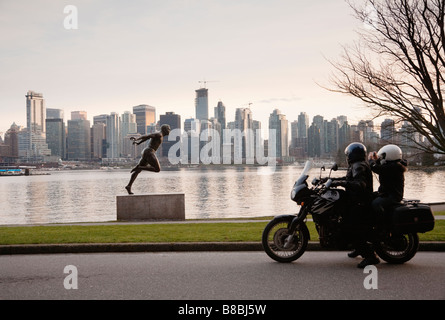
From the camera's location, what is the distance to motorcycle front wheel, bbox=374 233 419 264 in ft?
23.5

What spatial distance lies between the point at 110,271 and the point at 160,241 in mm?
2287

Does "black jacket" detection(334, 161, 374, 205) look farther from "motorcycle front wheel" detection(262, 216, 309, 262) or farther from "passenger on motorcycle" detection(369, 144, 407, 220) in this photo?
"motorcycle front wheel" detection(262, 216, 309, 262)

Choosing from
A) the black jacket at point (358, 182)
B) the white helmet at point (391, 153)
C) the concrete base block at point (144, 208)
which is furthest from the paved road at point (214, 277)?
the concrete base block at point (144, 208)

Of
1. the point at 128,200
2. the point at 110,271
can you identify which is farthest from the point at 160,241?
the point at 128,200

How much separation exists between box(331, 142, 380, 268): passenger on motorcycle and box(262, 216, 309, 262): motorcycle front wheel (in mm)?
772

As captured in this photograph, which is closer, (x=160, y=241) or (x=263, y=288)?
(x=263, y=288)

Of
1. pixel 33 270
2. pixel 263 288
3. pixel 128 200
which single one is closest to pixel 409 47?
pixel 128 200

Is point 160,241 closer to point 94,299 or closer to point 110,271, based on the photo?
point 110,271

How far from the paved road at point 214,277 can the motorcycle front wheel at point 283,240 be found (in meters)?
→ 0.18

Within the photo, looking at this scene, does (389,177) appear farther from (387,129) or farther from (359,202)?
(387,129)
